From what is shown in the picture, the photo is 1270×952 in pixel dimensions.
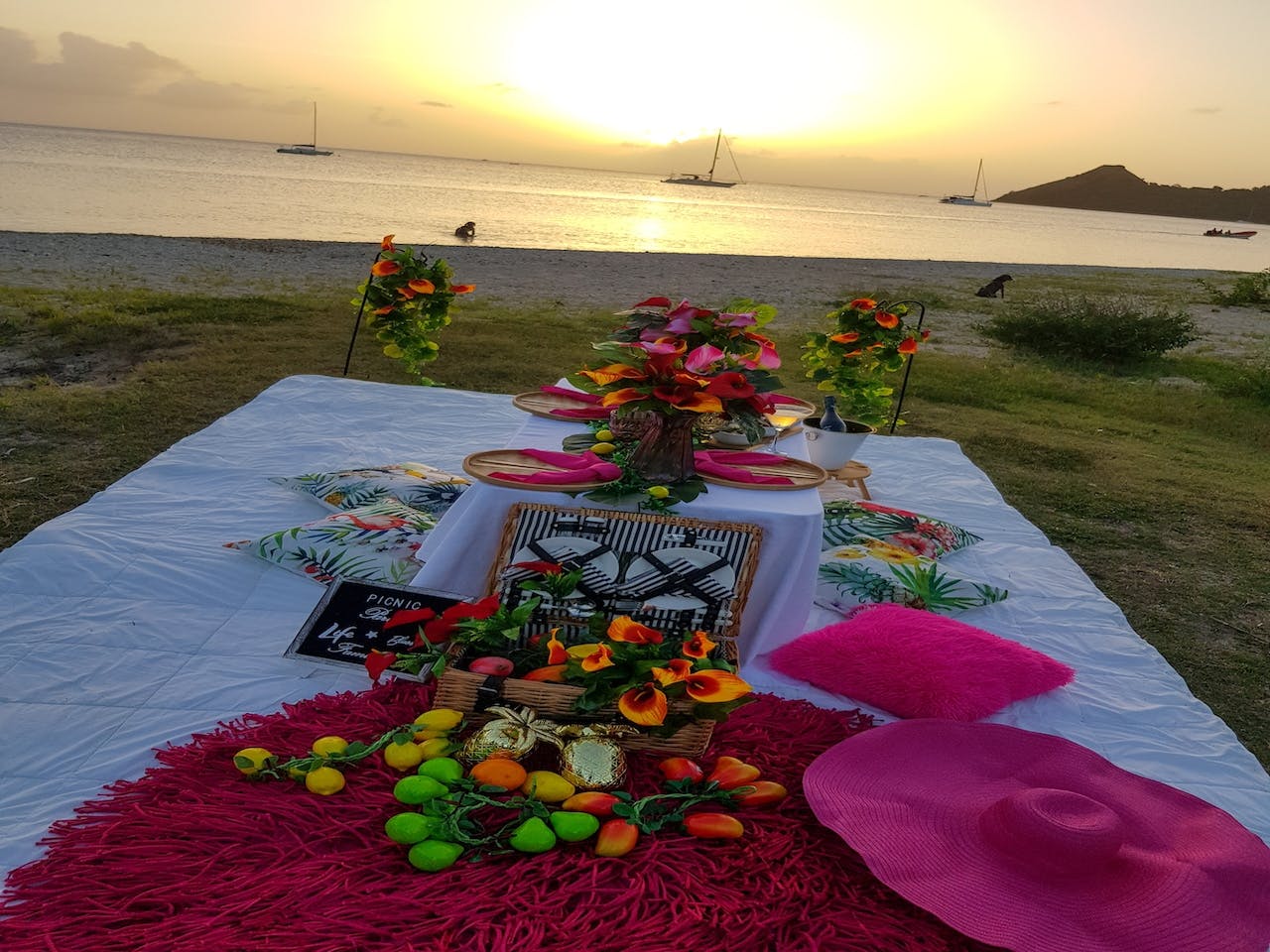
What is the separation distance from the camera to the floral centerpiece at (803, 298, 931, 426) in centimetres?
398

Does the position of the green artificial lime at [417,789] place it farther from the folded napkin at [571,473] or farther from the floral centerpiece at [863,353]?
the floral centerpiece at [863,353]

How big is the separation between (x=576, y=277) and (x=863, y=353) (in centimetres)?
1027

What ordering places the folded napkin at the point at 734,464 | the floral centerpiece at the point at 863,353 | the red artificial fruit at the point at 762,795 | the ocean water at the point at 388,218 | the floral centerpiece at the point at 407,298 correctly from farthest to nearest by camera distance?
the ocean water at the point at 388,218
the floral centerpiece at the point at 407,298
the floral centerpiece at the point at 863,353
the folded napkin at the point at 734,464
the red artificial fruit at the point at 762,795

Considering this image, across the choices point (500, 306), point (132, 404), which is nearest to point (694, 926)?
point (132, 404)

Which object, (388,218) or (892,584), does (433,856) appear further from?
(388,218)

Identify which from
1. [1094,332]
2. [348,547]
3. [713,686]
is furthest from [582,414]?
[1094,332]

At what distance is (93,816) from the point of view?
67.2 inches

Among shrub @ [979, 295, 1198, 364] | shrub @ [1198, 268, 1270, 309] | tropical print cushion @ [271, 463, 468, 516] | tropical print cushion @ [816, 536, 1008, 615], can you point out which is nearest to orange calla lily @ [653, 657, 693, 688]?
tropical print cushion @ [816, 536, 1008, 615]

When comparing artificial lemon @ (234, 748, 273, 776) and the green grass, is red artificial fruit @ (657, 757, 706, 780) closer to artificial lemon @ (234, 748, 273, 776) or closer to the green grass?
artificial lemon @ (234, 748, 273, 776)

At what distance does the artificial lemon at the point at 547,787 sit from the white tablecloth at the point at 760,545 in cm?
83

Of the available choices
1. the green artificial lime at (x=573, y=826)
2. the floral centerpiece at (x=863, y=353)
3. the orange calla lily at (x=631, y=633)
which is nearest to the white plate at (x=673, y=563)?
the orange calla lily at (x=631, y=633)

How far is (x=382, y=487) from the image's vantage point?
11.0 ft

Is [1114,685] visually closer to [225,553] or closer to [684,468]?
[684,468]

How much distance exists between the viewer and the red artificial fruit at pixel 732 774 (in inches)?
72.2
